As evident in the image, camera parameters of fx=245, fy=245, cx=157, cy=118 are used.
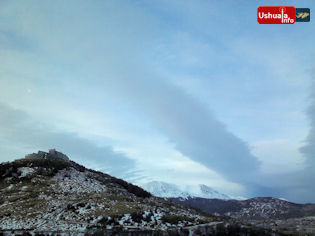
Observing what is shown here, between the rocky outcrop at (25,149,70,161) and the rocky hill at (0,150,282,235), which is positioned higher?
the rocky outcrop at (25,149,70,161)

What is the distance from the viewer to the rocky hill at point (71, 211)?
34.3 metres

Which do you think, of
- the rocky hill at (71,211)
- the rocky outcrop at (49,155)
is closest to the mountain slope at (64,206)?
the rocky hill at (71,211)

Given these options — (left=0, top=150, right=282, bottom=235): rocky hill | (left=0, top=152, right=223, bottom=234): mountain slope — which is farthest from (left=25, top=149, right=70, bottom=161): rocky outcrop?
(left=0, top=150, right=282, bottom=235): rocky hill

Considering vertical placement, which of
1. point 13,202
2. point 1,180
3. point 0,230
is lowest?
point 0,230

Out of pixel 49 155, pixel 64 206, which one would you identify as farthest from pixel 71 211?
pixel 49 155

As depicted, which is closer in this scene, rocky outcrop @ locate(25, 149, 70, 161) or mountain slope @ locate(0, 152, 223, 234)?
mountain slope @ locate(0, 152, 223, 234)

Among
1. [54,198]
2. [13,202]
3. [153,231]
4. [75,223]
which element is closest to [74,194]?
[54,198]

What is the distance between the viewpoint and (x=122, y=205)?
45.8 meters

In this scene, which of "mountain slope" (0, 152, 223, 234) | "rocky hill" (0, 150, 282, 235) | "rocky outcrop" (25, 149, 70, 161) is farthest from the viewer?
"rocky outcrop" (25, 149, 70, 161)

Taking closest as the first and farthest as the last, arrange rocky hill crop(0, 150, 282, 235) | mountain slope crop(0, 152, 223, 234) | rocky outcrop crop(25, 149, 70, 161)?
rocky hill crop(0, 150, 282, 235)
mountain slope crop(0, 152, 223, 234)
rocky outcrop crop(25, 149, 70, 161)

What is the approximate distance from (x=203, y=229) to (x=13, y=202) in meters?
34.4

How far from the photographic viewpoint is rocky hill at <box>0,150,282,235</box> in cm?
3431

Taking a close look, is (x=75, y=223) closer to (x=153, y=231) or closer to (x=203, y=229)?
(x=153, y=231)

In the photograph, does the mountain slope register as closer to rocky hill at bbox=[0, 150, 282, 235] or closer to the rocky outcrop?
rocky hill at bbox=[0, 150, 282, 235]
